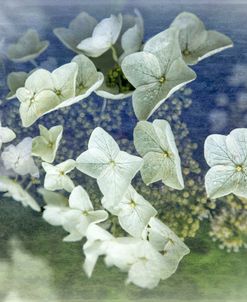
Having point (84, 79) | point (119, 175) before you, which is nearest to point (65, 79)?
point (84, 79)

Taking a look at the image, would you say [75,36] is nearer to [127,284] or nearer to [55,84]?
[55,84]

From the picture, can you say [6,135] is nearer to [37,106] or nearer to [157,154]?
[37,106]

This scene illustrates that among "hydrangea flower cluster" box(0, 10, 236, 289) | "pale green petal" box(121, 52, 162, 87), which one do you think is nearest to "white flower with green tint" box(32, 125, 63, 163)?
"hydrangea flower cluster" box(0, 10, 236, 289)

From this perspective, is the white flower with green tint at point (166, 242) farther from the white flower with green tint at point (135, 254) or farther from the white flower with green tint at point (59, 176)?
the white flower with green tint at point (59, 176)

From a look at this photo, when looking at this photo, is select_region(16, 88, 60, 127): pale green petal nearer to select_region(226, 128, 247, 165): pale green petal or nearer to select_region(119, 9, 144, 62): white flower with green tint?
select_region(119, 9, 144, 62): white flower with green tint

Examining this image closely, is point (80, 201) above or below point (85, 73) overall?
below

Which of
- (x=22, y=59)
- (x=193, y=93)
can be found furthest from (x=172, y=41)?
(x=22, y=59)
